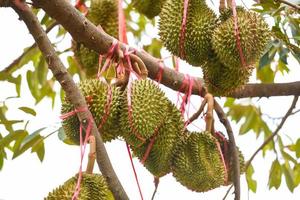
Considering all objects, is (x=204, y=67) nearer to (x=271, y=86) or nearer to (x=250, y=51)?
(x=250, y=51)

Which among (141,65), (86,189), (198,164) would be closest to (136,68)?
(141,65)

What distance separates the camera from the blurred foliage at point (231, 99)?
1.52 metres

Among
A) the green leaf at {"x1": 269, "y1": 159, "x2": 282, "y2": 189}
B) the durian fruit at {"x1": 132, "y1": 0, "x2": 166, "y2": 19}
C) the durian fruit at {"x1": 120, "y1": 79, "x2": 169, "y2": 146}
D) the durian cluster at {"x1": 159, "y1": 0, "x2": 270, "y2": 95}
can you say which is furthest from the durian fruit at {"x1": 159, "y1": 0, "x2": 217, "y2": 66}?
the green leaf at {"x1": 269, "y1": 159, "x2": 282, "y2": 189}

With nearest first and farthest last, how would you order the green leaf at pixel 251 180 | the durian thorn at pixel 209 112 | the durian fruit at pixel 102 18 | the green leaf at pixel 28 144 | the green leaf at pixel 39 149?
the durian thorn at pixel 209 112, the green leaf at pixel 28 144, the green leaf at pixel 39 149, the durian fruit at pixel 102 18, the green leaf at pixel 251 180

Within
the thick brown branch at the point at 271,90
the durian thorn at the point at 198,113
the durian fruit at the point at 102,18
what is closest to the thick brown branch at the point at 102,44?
the thick brown branch at the point at 271,90

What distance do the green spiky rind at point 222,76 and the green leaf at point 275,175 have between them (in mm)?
699

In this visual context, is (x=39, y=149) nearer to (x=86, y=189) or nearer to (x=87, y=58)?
(x=87, y=58)

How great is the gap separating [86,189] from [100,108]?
0.23 meters

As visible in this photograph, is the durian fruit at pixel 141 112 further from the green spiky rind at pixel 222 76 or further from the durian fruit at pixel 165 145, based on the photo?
the green spiky rind at pixel 222 76

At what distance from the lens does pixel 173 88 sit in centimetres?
165

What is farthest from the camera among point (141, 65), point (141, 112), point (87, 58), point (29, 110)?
point (87, 58)

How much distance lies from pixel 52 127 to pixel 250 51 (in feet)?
1.86

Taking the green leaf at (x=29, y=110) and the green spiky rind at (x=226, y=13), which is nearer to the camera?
the green spiky rind at (x=226, y=13)

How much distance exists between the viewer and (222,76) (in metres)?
1.42
